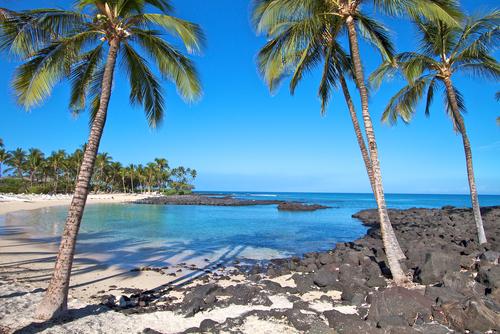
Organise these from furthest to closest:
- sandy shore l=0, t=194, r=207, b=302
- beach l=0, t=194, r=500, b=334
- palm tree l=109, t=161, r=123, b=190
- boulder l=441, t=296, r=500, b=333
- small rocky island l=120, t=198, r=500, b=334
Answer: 1. palm tree l=109, t=161, r=123, b=190
2. sandy shore l=0, t=194, r=207, b=302
3. beach l=0, t=194, r=500, b=334
4. small rocky island l=120, t=198, r=500, b=334
5. boulder l=441, t=296, r=500, b=333

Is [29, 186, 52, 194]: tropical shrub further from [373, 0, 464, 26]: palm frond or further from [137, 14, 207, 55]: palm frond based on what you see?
[373, 0, 464, 26]: palm frond

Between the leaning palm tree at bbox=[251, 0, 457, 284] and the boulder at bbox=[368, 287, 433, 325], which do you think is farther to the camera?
the leaning palm tree at bbox=[251, 0, 457, 284]

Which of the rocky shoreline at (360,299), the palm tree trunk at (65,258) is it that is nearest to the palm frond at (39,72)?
the palm tree trunk at (65,258)

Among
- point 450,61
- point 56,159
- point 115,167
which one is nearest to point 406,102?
point 450,61

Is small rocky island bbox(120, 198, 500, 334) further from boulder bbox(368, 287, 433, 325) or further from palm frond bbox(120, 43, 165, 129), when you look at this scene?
palm frond bbox(120, 43, 165, 129)

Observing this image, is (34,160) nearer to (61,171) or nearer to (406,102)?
(61,171)

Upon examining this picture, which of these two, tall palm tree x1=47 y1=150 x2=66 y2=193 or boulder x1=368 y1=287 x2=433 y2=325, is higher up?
tall palm tree x1=47 y1=150 x2=66 y2=193

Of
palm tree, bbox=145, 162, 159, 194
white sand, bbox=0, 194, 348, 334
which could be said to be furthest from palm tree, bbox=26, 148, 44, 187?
white sand, bbox=0, 194, 348, 334

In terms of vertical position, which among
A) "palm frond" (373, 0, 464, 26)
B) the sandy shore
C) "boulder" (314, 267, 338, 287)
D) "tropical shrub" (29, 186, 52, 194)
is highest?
"palm frond" (373, 0, 464, 26)

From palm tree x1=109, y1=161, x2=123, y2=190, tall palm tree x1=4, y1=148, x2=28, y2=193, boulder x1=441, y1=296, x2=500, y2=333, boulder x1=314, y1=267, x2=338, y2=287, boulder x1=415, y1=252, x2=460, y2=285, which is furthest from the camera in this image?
palm tree x1=109, y1=161, x2=123, y2=190

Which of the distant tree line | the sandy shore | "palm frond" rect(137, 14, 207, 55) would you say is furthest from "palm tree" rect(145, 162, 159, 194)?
"palm frond" rect(137, 14, 207, 55)

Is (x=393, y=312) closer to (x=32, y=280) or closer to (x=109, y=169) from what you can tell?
(x=32, y=280)

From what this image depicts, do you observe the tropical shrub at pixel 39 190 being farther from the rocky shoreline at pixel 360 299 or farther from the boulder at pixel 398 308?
the boulder at pixel 398 308

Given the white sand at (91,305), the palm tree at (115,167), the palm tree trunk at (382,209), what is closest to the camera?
the white sand at (91,305)
